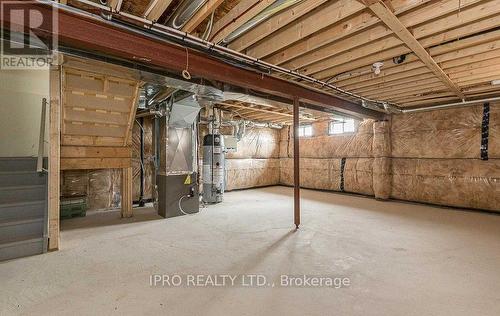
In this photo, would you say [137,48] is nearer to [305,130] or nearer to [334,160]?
[334,160]

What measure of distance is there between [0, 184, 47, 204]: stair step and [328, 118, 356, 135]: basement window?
22.2ft

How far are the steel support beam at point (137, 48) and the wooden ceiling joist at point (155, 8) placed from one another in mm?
201

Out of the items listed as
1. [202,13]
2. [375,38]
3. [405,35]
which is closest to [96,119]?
[202,13]

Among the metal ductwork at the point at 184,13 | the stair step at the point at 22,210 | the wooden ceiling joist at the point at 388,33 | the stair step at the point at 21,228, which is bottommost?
the stair step at the point at 21,228

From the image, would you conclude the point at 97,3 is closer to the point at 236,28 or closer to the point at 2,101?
the point at 236,28

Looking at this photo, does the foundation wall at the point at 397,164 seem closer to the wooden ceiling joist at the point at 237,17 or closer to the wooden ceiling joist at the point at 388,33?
the wooden ceiling joist at the point at 388,33

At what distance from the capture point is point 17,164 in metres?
3.08

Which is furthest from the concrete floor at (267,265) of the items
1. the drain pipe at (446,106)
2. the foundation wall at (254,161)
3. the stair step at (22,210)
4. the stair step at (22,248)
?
the foundation wall at (254,161)

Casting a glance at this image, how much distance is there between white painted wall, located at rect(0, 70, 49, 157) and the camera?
3.63 m

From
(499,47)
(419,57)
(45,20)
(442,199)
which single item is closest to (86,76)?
(45,20)

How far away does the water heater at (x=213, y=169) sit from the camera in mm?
5438

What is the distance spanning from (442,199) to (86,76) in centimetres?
690

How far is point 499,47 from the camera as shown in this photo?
2.56m

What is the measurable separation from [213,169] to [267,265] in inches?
132
